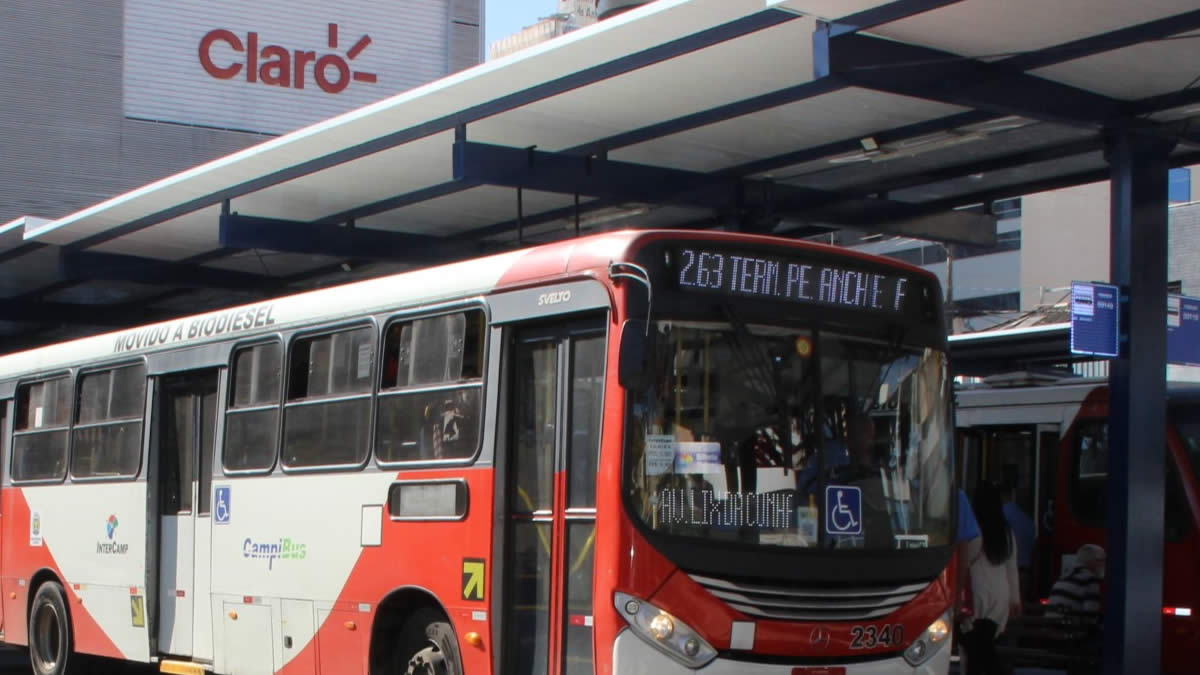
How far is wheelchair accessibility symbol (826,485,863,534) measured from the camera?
7.90 m

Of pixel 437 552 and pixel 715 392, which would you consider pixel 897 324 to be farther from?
pixel 437 552

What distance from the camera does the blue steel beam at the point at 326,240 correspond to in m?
17.4

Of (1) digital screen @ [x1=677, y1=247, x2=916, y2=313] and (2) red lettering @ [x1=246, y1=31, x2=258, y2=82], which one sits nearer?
(1) digital screen @ [x1=677, y1=247, x2=916, y2=313]

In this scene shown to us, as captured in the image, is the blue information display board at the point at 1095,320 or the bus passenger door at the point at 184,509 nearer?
the blue information display board at the point at 1095,320

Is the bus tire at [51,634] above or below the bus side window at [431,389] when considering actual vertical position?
below

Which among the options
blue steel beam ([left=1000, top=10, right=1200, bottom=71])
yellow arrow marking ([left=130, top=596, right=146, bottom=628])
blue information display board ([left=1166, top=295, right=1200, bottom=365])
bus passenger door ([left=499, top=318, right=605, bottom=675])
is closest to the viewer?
bus passenger door ([left=499, top=318, right=605, bottom=675])

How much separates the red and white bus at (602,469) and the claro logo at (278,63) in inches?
1000

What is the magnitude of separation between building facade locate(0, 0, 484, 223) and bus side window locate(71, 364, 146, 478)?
20143 mm

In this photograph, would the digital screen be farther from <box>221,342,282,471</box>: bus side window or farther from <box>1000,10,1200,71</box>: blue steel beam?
<box>221,342,282,471</box>: bus side window

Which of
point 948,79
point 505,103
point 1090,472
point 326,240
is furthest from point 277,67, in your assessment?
point 948,79

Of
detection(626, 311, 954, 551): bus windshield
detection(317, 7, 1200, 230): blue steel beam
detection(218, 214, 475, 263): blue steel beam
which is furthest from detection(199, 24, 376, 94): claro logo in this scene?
detection(626, 311, 954, 551): bus windshield

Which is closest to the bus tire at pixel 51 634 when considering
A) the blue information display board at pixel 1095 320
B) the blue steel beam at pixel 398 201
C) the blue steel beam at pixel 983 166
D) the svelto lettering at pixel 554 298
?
the blue steel beam at pixel 398 201

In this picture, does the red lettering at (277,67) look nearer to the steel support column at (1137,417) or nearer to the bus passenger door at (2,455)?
the bus passenger door at (2,455)

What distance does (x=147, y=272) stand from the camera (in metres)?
20.6
